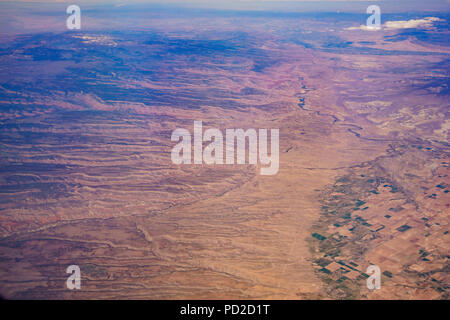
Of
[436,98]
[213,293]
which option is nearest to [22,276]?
[213,293]

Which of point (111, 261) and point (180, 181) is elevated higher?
point (180, 181)

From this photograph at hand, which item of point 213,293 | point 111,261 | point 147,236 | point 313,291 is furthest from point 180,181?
point 313,291

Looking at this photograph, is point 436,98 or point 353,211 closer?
point 353,211

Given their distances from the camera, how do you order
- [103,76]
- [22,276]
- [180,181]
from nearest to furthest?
1. [22,276]
2. [180,181]
3. [103,76]

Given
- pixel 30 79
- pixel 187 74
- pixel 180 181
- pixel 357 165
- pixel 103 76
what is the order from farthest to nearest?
1. pixel 187 74
2. pixel 103 76
3. pixel 30 79
4. pixel 357 165
5. pixel 180 181
